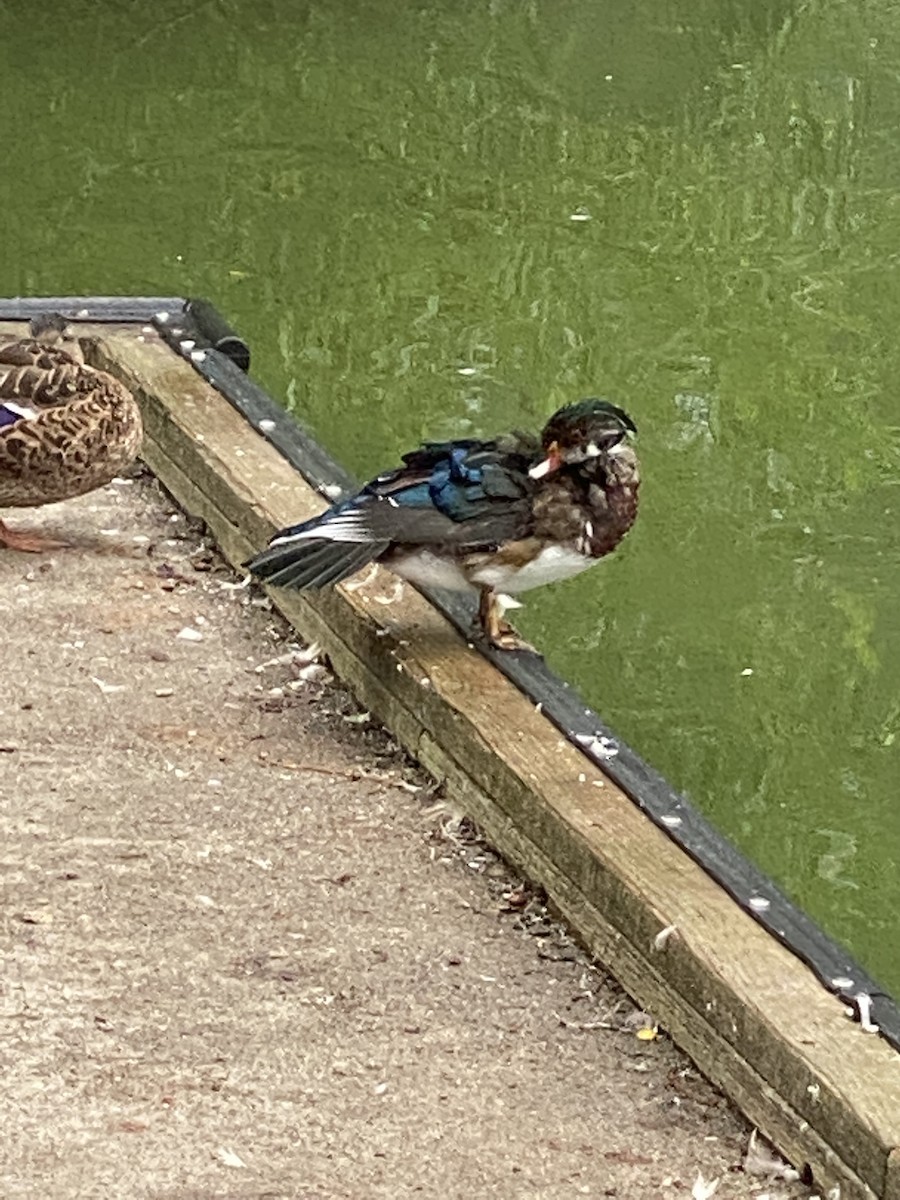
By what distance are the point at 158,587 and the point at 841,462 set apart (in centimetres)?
306

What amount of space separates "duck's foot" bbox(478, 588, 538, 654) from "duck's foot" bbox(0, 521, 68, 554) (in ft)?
3.72

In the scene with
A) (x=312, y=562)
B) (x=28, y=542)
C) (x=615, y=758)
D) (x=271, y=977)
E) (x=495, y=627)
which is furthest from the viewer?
(x=28, y=542)

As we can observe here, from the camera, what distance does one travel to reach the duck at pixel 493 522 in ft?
14.0

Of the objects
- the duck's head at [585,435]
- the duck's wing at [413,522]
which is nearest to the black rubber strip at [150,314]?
the duck's wing at [413,522]

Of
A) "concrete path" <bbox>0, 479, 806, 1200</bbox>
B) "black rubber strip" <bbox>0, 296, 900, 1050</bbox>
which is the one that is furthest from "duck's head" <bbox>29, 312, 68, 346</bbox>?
"concrete path" <bbox>0, 479, 806, 1200</bbox>

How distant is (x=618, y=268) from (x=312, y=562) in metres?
5.16

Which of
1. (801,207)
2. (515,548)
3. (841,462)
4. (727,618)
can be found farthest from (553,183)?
(515,548)

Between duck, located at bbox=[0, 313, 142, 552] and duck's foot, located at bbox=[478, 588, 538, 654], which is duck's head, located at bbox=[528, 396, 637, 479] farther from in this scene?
duck, located at bbox=[0, 313, 142, 552]

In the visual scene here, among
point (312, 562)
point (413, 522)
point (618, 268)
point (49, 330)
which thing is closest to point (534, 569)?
point (413, 522)

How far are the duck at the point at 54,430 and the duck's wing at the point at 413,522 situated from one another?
2.71 ft

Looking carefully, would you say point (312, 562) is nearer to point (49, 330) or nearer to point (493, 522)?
point (493, 522)

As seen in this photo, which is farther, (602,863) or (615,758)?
(615,758)

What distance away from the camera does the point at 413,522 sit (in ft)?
14.1

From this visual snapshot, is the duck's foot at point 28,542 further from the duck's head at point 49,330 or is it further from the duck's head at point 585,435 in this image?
the duck's head at point 585,435
